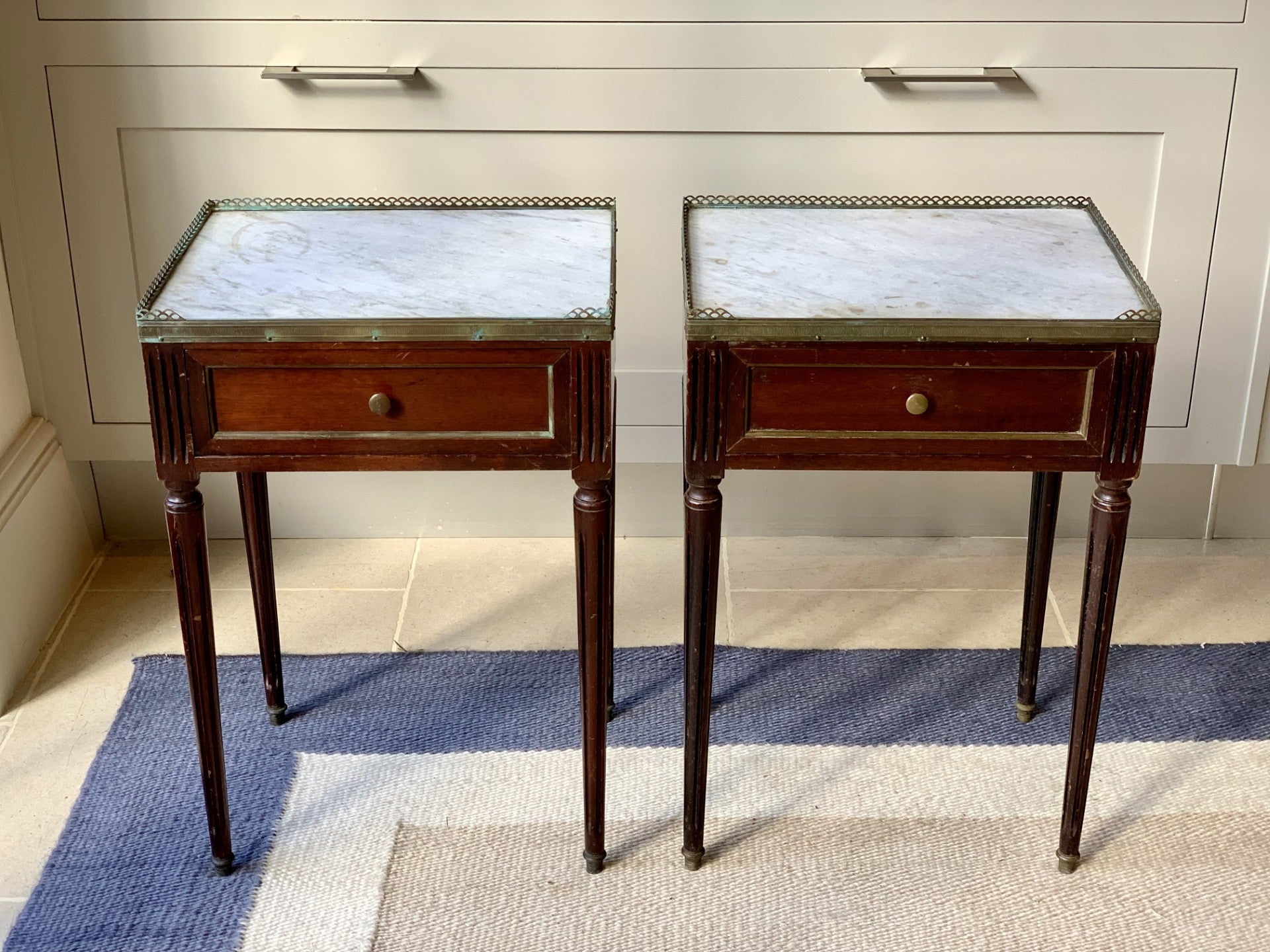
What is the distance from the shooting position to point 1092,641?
1.53 metres

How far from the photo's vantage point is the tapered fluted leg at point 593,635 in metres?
1.45

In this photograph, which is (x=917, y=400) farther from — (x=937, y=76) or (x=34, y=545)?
(x=34, y=545)

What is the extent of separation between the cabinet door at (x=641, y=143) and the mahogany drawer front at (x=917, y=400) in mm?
712

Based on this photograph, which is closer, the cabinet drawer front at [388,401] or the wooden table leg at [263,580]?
the cabinet drawer front at [388,401]

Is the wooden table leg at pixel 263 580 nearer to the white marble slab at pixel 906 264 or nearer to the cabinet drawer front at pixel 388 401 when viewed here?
the cabinet drawer front at pixel 388 401

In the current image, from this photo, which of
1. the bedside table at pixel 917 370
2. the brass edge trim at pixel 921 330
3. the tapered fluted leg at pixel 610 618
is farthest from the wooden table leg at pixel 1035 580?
the tapered fluted leg at pixel 610 618

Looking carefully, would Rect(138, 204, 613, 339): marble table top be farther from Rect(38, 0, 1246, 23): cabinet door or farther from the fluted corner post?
Rect(38, 0, 1246, 23): cabinet door

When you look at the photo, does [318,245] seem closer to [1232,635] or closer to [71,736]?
[71,736]

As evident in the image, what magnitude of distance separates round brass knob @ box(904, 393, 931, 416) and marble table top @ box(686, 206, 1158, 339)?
0.07 metres

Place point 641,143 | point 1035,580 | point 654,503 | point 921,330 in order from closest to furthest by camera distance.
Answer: point 921,330 < point 1035,580 < point 641,143 < point 654,503

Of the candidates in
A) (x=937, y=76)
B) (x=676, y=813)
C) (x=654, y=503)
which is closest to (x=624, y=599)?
(x=654, y=503)

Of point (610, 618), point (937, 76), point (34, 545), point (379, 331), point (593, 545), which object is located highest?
point (937, 76)

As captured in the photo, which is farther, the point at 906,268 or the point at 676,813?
the point at 676,813

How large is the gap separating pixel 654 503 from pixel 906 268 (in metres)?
0.94
